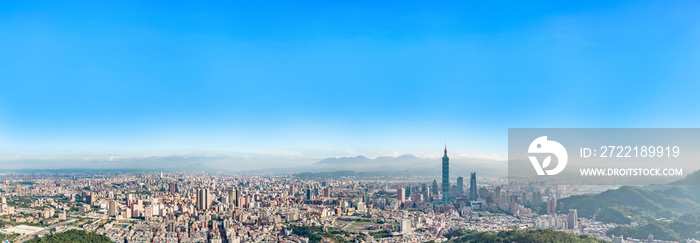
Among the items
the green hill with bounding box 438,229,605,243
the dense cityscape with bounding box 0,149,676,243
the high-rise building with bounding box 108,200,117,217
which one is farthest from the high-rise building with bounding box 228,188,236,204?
the green hill with bounding box 438,229,605,243

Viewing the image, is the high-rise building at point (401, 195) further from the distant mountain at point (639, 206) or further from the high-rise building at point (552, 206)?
the distant mountain at point (639, 206)

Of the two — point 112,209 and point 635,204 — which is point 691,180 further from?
point 112,209

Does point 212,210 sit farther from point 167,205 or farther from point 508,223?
point 508,223

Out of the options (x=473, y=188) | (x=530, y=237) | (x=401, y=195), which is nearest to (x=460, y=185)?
(x=473, y=188)

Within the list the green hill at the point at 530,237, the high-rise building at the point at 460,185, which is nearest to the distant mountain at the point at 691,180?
the high-rise building at the point at 460,185

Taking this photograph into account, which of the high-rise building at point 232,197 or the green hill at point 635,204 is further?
the high-rise building at point 232,197
